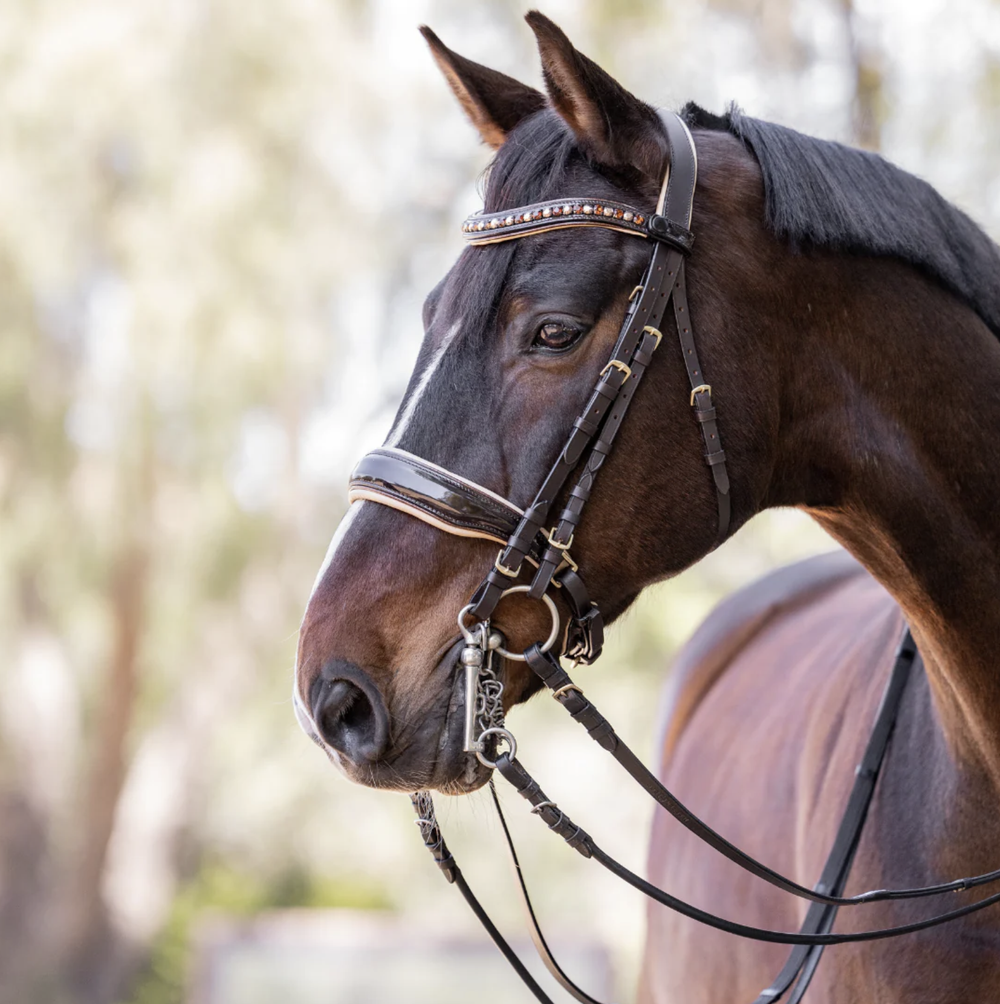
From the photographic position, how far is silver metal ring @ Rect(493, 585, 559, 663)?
5.92ft

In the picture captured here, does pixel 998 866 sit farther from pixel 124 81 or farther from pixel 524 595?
pixel 124 81

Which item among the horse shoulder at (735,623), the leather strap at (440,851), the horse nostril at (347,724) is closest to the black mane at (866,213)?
the horse nostril at (347,724)

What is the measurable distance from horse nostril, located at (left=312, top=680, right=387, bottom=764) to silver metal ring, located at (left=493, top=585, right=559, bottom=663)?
204 millimetres

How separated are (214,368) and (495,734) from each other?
879 cm

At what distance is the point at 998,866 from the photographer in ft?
6.23

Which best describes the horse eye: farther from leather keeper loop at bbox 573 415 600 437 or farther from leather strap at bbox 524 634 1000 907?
leather strap at bbox 524 634 1000 907

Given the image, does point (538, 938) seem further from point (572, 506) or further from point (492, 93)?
point (492, 93)

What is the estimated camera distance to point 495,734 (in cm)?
183

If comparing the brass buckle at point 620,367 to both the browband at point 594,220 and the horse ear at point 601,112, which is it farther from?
the horse ear at point 601,112

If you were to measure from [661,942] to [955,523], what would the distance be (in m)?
1.88

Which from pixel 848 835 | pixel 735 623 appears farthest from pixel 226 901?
pixel 848 835

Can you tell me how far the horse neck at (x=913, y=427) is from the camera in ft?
6.31

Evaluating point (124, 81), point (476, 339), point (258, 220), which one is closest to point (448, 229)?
point (258, 220)

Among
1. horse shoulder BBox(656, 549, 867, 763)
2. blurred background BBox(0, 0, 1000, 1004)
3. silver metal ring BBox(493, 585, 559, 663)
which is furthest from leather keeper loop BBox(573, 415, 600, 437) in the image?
blurred background BBox(0, 0, 1000, 1004)
